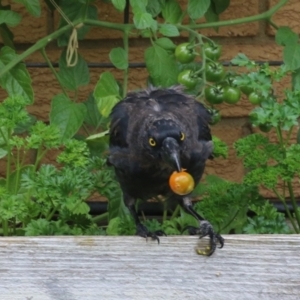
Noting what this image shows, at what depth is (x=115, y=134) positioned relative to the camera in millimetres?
2129

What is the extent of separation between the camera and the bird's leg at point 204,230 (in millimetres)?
1525

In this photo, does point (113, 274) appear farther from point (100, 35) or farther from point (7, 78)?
point (100, 35)

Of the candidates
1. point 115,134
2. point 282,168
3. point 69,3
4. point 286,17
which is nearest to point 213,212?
point 282,168

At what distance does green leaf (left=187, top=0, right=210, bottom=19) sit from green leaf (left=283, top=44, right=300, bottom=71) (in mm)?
224

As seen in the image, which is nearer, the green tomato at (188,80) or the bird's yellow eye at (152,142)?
the bird's yellow eye at (152,142)

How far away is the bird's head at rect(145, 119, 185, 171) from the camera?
1832 mm

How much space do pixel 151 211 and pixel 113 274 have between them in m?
1.10

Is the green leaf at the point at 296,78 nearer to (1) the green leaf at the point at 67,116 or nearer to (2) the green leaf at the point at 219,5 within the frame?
(2) the green leaf at the point at 219,5

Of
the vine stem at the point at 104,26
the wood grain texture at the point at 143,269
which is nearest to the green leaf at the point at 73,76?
the vine stem at the point at 104,26

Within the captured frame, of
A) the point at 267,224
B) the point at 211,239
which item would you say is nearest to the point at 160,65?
the point at 267,224

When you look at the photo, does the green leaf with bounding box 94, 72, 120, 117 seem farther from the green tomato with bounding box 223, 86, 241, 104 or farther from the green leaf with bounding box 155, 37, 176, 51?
the green tomato with bounding box 223, 86, 241, 104

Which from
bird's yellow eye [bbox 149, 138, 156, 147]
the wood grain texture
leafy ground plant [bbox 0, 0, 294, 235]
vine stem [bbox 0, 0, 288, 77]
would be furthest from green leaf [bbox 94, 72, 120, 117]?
the wood grain texture

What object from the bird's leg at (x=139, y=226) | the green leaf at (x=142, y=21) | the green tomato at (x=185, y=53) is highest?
the green leaf at (x=142, y=21)

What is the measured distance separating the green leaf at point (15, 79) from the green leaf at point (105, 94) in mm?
175
